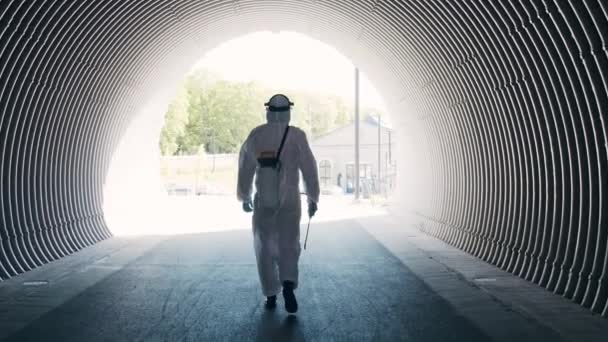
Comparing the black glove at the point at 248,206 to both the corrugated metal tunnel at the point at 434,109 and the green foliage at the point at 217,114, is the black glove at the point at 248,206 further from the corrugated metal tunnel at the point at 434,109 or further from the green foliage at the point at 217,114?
the green foliage at the point at 217,114

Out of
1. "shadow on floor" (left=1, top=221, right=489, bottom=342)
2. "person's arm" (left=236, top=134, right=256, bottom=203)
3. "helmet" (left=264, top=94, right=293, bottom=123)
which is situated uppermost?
"helmet" (left=264, top=94, right=293, bottom=123)

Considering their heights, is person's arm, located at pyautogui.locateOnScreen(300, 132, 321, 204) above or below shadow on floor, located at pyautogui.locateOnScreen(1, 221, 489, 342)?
above

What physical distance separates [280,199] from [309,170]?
418 millimetres

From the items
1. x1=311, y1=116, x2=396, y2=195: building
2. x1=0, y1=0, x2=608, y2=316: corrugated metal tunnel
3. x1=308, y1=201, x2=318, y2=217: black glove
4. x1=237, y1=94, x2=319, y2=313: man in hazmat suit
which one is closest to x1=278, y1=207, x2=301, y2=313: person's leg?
x1=237, y1=94, x2=319, y2=313: man in hazmat suit

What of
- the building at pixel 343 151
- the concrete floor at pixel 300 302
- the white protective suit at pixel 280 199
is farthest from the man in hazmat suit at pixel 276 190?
the building at pixel 343 151

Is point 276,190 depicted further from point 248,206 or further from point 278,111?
point 278,111

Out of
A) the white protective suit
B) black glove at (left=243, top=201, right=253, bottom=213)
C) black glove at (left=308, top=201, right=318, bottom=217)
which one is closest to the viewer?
the white protective suit

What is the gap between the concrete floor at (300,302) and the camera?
6.73 m

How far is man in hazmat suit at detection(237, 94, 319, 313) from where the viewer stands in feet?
25.2

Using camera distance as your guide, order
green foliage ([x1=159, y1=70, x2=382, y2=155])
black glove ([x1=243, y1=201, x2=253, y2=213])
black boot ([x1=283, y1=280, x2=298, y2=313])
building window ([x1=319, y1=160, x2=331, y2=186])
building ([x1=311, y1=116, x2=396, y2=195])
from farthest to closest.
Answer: green foliage ([x1=159, y1=70, x2=382, y2=155]) → building window ([x1=319, y1=160, x2=331, y2=186]) → building ([x1=311, y1=116, x2=396, y2=195]) → black glove ([x1=243, y1=201, x2=253, y2=213]) → black boot ([x1=283, y1=280, x2=298, y2=313])

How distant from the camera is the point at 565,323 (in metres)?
6.94

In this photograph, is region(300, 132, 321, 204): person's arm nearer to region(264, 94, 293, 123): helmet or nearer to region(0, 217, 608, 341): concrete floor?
region(264, 94, 293, 123): helmet

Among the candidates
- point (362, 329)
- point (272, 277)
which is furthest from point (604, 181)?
point (272, 277)

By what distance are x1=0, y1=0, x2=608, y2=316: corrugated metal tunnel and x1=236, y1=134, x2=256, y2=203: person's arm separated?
9.53 feet
